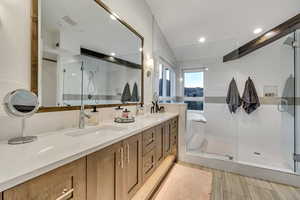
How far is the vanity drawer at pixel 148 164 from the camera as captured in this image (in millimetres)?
1387

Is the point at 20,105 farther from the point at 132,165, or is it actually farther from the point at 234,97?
the point at 234,97

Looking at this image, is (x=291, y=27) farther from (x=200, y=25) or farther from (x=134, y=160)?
(x=134, y=160)

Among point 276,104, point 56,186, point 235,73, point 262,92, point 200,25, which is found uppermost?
point 200,25

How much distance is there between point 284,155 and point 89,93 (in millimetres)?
3516

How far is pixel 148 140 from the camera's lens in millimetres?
1446

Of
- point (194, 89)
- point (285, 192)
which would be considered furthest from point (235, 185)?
point (194, 89)

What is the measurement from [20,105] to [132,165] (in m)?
0.88

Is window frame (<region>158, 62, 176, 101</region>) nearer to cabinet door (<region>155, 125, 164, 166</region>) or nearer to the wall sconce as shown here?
the wall sconce

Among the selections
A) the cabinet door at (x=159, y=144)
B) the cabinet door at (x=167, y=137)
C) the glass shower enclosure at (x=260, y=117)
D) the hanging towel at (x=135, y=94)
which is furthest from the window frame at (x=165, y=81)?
the cabinet door at (x=159, y=144)

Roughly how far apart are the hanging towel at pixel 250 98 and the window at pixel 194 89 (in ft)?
3.17

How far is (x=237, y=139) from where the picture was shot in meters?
2.96

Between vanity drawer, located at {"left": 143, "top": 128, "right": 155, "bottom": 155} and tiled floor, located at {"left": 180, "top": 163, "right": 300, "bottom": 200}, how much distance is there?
98cm

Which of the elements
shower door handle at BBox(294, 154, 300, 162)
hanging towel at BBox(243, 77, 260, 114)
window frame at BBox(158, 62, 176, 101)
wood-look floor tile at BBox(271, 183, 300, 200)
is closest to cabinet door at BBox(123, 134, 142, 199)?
wood-look floor tile at BBox(271, 183, 300, 200)

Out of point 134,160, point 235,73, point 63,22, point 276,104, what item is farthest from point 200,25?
point 134,160
